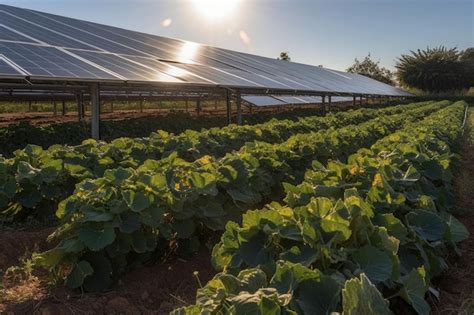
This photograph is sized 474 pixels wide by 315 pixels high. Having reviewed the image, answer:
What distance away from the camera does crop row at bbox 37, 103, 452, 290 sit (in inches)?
121

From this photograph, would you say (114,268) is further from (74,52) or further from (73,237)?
(74,52)

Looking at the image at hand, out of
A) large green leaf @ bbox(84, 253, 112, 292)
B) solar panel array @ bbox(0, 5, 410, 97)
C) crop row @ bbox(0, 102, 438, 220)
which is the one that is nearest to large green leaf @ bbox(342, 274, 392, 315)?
large green leaf @ bbox(84, 253, 112, 292)

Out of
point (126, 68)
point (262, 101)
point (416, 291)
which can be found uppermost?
point (262, 101)

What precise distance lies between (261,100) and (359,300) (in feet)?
83.5

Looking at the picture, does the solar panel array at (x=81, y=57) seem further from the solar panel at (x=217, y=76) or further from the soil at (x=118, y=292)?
the soil at (x=118, y=292)

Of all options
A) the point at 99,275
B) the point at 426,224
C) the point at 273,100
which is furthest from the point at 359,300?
the point at 273,100

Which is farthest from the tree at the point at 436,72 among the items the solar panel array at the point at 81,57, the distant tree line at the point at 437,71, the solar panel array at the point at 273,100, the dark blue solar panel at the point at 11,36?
the dark blue solar panel at the point at 11,36

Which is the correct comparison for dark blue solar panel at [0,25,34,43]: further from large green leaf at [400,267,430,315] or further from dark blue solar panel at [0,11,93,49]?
large green leaf at [400,267,430,315]

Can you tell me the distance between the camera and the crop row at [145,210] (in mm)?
3066

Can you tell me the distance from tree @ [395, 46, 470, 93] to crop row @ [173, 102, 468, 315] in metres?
53.7

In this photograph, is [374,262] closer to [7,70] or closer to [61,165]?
[61,165]

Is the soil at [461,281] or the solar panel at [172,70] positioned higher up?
the solar panel at [172,70]

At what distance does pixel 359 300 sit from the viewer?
1600 mm

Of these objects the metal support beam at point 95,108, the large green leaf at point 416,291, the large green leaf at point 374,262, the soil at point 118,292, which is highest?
the metal support beam at point 95,108
